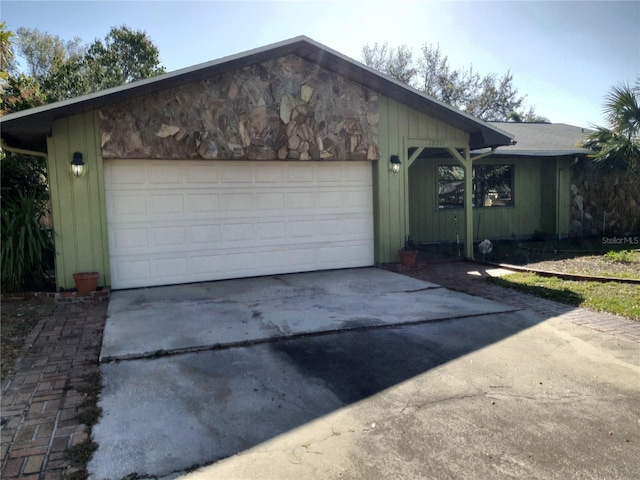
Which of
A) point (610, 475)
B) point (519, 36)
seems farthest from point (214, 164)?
point (519, 36)

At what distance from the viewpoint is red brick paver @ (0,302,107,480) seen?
8.97 feet

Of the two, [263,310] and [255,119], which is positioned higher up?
[255,119]

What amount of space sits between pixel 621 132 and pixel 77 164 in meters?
12.9

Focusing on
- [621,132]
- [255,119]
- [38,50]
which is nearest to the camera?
[255,119]

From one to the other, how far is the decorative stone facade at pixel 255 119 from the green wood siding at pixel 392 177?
28 centimetres

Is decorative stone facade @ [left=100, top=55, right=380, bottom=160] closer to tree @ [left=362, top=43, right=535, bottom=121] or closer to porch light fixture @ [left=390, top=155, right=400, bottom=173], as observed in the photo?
porch light fixture @ [left=390, top=155, right=400, bottom=173]

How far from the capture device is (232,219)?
8453mm

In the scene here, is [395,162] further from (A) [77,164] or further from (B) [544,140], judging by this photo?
(B) [544,140]

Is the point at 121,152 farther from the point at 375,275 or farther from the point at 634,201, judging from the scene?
the point at 634,201

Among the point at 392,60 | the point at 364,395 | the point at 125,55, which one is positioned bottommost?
the point at 364,395

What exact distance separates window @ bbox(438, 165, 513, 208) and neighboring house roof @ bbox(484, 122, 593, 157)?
3.14 feet

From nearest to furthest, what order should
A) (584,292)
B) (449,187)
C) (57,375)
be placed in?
(57,375) < (584,292) < (449,187)

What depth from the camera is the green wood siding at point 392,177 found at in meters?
9.26

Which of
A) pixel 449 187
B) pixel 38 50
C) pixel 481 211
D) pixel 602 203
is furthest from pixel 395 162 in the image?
pixel 38 50
